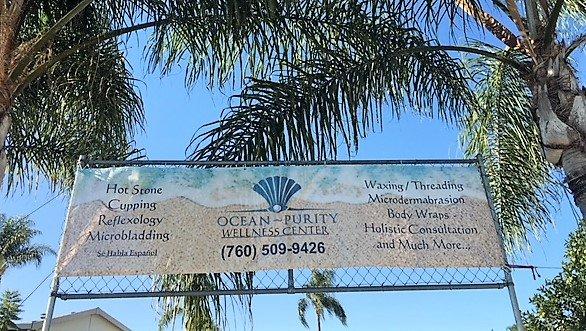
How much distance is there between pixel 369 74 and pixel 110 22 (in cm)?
227

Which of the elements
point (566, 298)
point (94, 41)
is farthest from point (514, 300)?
point (566, 298)

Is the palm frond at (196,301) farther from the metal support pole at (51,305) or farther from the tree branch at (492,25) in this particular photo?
the tree branch at (492,25)

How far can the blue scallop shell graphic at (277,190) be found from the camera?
360cm

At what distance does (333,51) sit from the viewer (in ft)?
15.8

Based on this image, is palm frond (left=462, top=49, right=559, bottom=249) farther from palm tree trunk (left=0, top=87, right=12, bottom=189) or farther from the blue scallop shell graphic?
palm tree trunk (left=0, top=87, right=12, bottom=189)

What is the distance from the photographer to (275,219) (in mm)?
3539

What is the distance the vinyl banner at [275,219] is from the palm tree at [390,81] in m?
0.71

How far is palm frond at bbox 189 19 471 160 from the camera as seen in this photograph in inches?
176

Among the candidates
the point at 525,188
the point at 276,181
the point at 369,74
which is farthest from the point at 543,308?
the point at 276,181

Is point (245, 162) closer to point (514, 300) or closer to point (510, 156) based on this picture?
point (514, 300)

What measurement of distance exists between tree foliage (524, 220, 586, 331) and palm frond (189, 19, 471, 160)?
571 cm

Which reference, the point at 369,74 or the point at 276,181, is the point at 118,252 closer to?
the point at 276,181

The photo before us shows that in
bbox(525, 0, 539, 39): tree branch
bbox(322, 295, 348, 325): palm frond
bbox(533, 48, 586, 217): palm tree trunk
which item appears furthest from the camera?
bbox(322, 295, 348, 325): palm frond

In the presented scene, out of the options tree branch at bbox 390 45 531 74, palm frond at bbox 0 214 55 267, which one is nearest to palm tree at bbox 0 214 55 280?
palm frond at bbox 0 214 55 267
